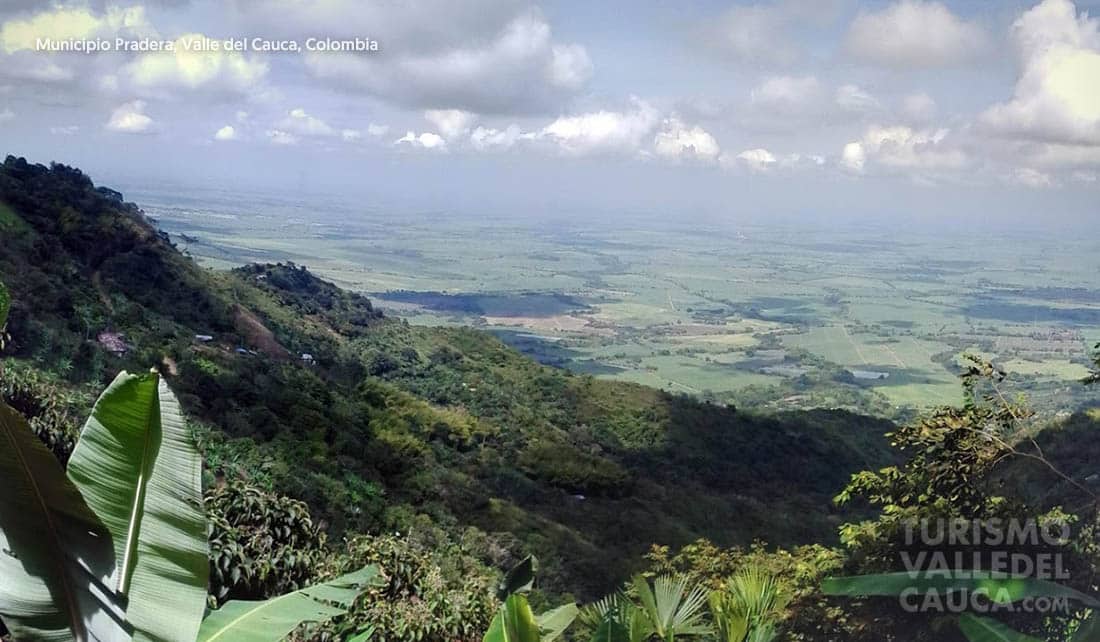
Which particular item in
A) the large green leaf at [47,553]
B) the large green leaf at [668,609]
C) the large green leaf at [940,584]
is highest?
the large green leaf at [47,553]

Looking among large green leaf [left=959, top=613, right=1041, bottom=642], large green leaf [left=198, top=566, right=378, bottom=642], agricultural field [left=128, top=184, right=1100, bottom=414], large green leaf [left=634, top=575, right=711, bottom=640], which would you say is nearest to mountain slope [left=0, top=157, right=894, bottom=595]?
large green leaf [left=634, top=575, right=711, bottom=640]

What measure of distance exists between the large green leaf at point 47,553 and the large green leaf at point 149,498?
0.18 feet

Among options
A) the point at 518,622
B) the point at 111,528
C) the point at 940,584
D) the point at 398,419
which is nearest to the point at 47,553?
the point at 111,528

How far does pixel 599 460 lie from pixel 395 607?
47.7ft

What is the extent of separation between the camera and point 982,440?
18.4ft

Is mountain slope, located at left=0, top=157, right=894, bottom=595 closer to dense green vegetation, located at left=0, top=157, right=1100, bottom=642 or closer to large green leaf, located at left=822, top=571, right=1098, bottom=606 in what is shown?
dense green vegetation, located at left=0, top=157, right=1100, bottom=642

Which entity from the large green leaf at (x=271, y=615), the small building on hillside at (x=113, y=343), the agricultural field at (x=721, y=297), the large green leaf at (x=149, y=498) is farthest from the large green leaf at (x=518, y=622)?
the agricultural field at (x=721, y=297)

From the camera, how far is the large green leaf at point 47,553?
5.23 feet

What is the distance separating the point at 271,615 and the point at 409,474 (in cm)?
1293

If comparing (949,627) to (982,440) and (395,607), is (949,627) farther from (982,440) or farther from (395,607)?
(395,607)

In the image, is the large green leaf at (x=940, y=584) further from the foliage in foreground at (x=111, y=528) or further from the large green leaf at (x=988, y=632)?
the foliage in foreground at (x=111, y=528)

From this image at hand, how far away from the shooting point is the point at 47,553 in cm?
170

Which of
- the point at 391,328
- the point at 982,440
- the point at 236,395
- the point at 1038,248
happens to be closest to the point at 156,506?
the point at 982,440

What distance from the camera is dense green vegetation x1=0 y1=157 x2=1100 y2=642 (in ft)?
6.06
